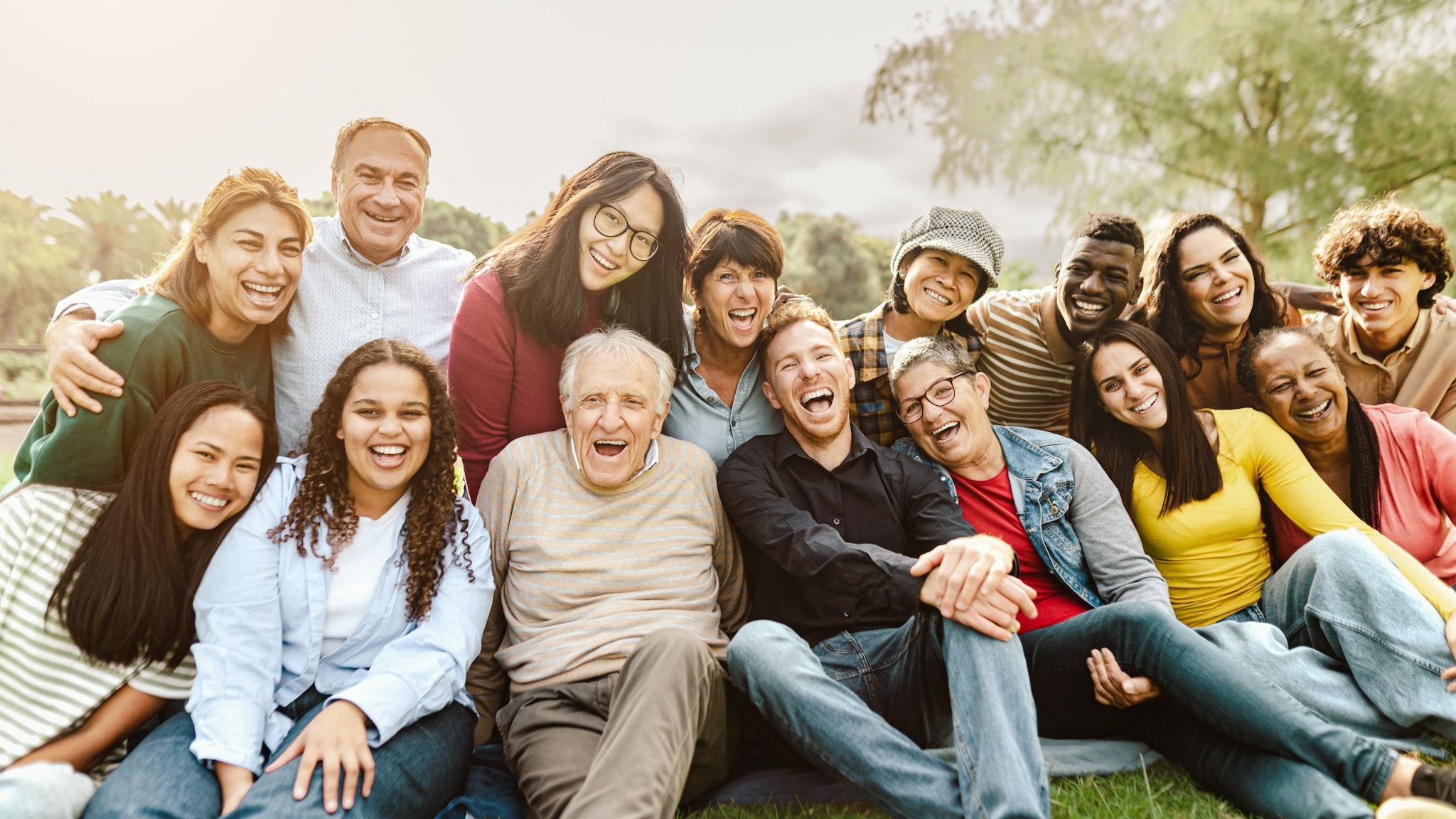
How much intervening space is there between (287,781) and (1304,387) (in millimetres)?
4426

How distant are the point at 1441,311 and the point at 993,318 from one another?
2327 millimetres

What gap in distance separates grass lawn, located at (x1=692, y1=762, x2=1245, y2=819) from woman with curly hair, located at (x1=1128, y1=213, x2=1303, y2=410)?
91.7 inches

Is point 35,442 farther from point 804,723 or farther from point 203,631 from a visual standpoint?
point 804,723

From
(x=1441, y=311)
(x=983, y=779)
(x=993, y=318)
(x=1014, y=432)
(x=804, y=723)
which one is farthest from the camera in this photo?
(x=993, y=318)

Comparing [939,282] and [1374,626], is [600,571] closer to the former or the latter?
[939,282]

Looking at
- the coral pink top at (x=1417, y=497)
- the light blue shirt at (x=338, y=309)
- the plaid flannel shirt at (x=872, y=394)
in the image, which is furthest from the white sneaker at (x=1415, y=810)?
the light blue shirt at (x=338, y=309)

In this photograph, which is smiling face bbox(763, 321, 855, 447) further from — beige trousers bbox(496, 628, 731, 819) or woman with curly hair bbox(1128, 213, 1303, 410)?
woman with curly hair bbox(1128, 213, 1303, 410)

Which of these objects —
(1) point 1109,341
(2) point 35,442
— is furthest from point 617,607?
(1) point 1109,341

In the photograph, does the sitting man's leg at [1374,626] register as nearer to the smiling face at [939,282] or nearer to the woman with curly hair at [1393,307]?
the woman with curly hair at [1393,307]

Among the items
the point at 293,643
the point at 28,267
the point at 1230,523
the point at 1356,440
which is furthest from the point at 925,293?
the point at 28,267

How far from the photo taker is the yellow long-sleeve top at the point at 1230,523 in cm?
375

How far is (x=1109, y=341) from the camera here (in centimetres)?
403

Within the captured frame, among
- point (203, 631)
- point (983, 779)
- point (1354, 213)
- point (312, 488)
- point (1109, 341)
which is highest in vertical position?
point (1354, 213)

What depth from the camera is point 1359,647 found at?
325 cm
